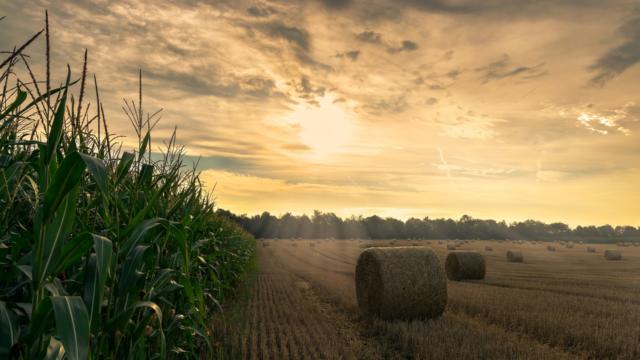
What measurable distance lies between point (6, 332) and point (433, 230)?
381 feet

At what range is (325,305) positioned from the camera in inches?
582

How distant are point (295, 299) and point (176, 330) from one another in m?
10.6

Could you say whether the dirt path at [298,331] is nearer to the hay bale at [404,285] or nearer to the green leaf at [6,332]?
the hay bale at [404,285]

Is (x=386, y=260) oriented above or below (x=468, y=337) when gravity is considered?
above

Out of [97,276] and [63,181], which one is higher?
[63,181]

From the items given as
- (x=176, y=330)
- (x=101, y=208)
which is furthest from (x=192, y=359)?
(x=101, y=208)

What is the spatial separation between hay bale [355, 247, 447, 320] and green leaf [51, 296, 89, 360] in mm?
11115

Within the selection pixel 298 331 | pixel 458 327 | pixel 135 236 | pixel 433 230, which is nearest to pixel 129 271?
pixel 135 236

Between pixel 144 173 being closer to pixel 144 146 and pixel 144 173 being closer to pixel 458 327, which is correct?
pixel 144 146

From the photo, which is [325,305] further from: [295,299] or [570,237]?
[570,237]

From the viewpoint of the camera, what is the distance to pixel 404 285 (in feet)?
41.8

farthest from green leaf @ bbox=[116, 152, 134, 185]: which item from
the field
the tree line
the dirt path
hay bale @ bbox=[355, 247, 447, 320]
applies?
the tree line

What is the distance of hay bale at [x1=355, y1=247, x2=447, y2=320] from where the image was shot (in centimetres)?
1255

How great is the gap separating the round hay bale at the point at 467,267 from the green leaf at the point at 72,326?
74.1 ft
